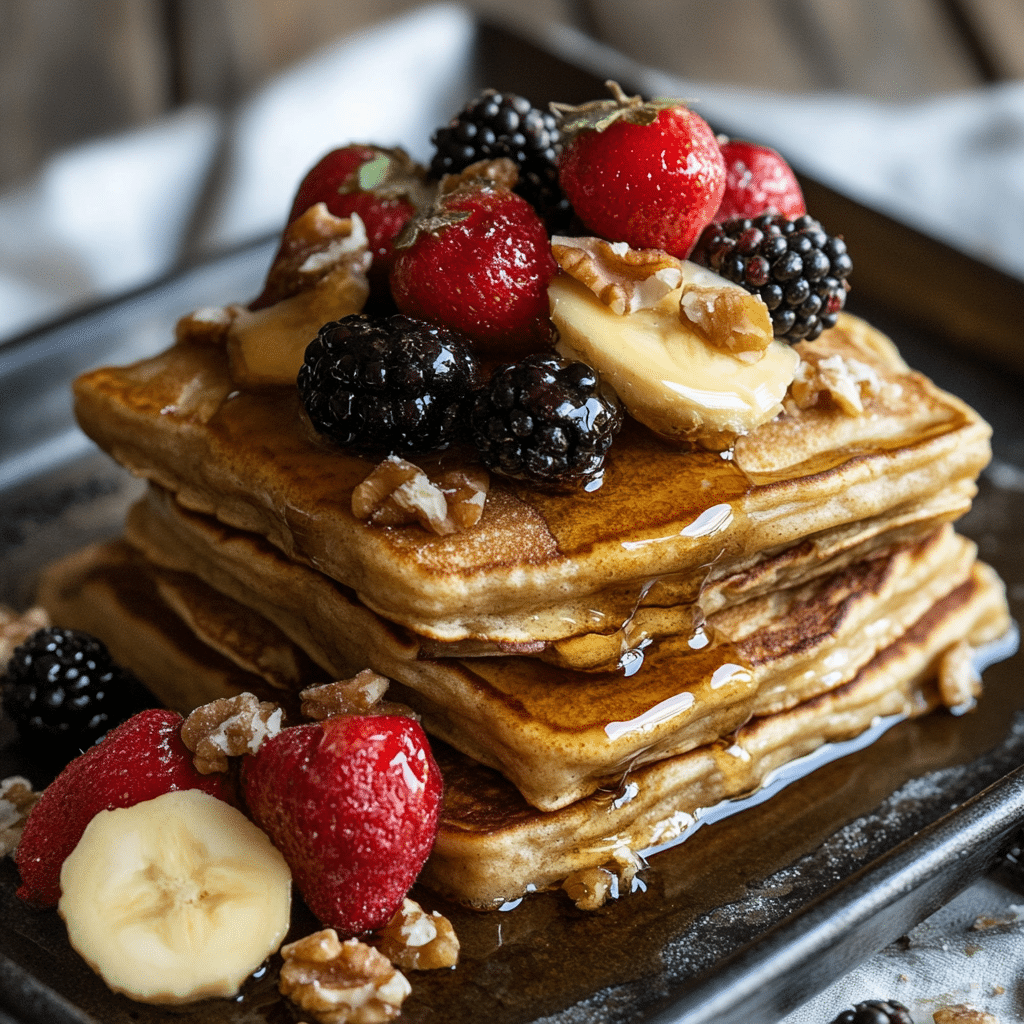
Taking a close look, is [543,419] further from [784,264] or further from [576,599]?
[784,264]

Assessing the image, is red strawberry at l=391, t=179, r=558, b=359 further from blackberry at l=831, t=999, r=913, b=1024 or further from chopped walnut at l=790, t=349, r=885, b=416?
blackberry at l=831, t=999, r=913, b=1024

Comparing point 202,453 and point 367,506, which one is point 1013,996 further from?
point 202,453

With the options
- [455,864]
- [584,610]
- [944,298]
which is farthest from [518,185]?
[944,298]

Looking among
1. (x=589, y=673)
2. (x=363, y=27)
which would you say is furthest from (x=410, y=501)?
(x=363, y=27)

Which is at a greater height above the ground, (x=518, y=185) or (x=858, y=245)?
(x=518, y=185)

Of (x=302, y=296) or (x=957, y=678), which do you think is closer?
(x=302, y=296)

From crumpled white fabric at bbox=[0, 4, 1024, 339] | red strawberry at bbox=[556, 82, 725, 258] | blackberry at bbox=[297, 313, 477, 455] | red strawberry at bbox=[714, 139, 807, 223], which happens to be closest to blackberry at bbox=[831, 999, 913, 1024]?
blackberry at bbox=[297, 313, 477, 455]
